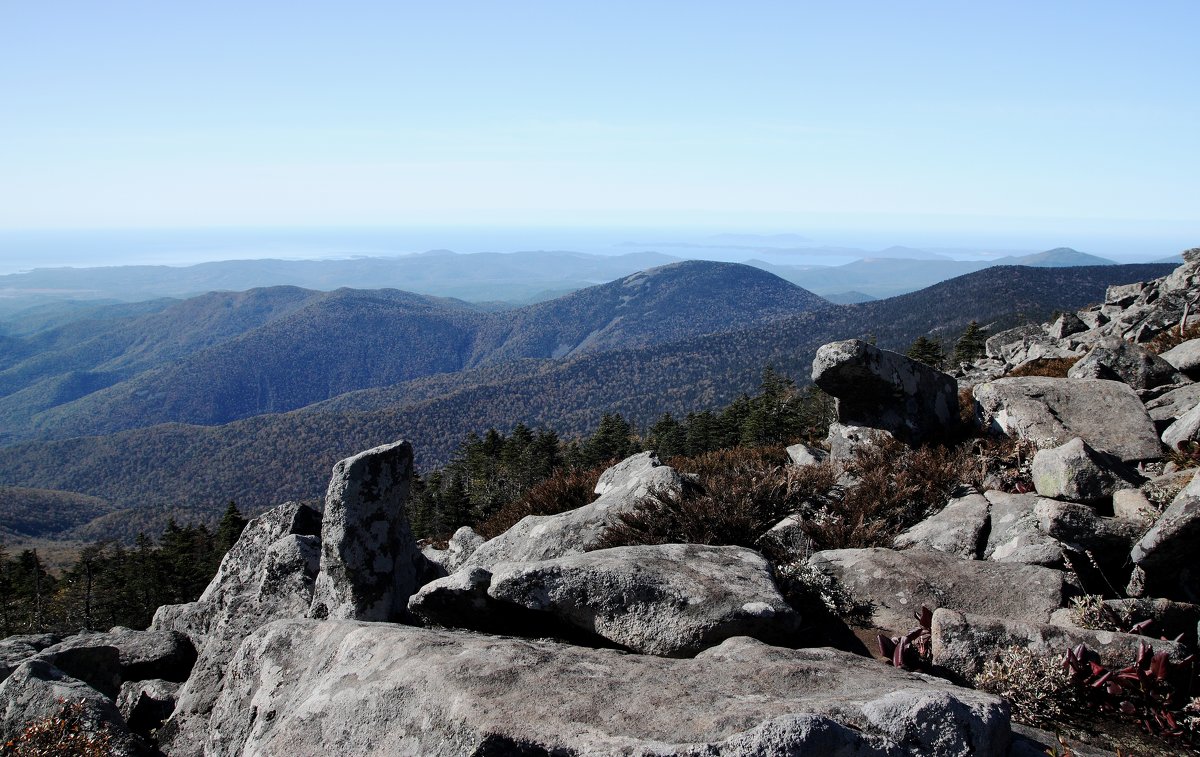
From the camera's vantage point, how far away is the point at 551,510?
13148mm

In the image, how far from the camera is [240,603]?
8.88m

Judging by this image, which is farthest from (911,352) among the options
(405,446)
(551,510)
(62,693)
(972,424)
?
(62,693)

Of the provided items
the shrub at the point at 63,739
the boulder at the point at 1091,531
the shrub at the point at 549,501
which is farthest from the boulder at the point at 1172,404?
the shrub at the point at 63,739

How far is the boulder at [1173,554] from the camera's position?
6252 mm

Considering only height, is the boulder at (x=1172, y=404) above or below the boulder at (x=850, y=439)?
above

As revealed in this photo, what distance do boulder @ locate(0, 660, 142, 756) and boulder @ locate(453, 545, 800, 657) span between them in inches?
143

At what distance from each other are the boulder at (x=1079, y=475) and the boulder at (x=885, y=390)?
3.54m

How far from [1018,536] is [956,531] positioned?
80 centimetres

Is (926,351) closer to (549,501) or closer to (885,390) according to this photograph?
(885,390)

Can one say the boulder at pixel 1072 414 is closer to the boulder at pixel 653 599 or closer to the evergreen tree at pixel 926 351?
the boulder at pixel 653 599

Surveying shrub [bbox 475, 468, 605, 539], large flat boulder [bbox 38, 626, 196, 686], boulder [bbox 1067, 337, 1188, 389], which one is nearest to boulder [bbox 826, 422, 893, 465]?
boulder [bbox 1067, 337, 1188, 389]

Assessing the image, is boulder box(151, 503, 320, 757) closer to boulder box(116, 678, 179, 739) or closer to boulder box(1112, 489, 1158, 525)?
boulder box(116, 678, 179, 739)

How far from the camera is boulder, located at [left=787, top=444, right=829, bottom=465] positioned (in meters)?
13.3

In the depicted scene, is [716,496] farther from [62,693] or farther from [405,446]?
[62,693]
